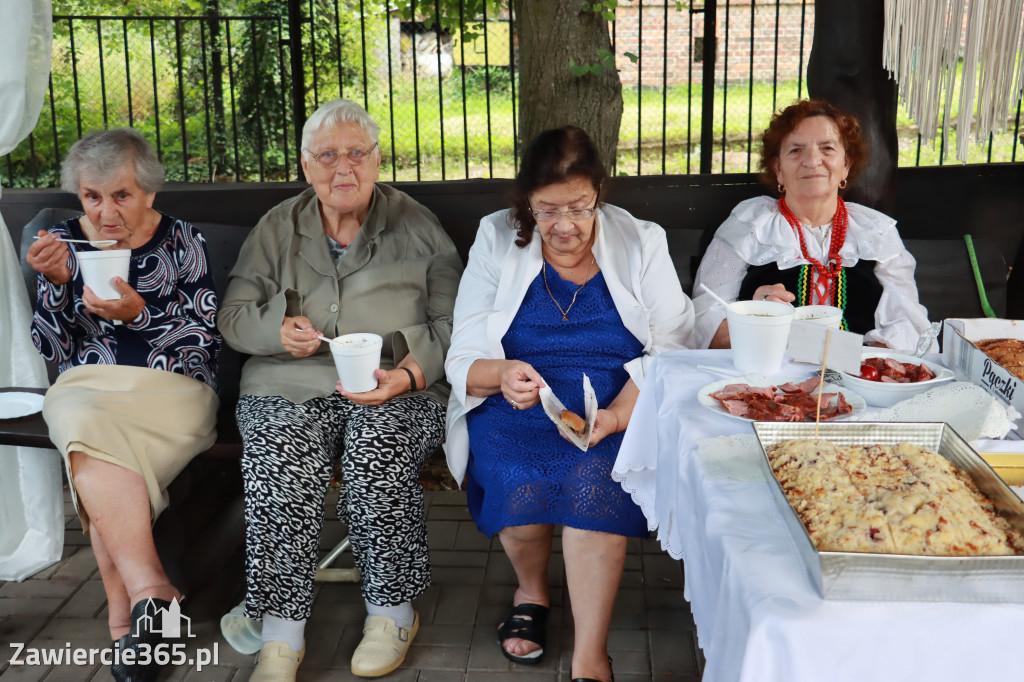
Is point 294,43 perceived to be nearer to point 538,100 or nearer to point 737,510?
point 538,100

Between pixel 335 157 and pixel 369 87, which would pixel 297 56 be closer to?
pixel 335 157

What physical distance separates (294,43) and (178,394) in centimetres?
209

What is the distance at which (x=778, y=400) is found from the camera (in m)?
1.68

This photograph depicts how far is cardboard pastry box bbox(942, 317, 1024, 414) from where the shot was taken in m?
1.63

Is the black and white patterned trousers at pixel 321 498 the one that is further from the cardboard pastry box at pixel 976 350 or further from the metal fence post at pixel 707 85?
the metal fence post at pixel 707 85

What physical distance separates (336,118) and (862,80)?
1.85 meters

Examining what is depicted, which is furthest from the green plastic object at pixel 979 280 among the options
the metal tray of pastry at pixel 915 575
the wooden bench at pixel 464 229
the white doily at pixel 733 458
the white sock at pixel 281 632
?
the white sock at pixel 281 632

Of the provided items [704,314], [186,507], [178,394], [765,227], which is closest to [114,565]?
[186,507]

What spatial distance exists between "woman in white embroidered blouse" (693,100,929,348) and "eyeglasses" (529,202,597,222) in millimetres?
546

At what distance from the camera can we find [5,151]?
2.83 m

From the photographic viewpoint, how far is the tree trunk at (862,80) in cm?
317

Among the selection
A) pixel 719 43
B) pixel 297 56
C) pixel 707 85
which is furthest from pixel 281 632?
pixel 719 43

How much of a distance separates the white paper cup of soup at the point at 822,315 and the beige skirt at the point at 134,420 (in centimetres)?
179

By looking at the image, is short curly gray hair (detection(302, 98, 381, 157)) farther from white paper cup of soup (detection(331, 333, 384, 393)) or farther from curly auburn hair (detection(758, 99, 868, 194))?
curly auburn hair (detection(758, 99, 868, 194))
